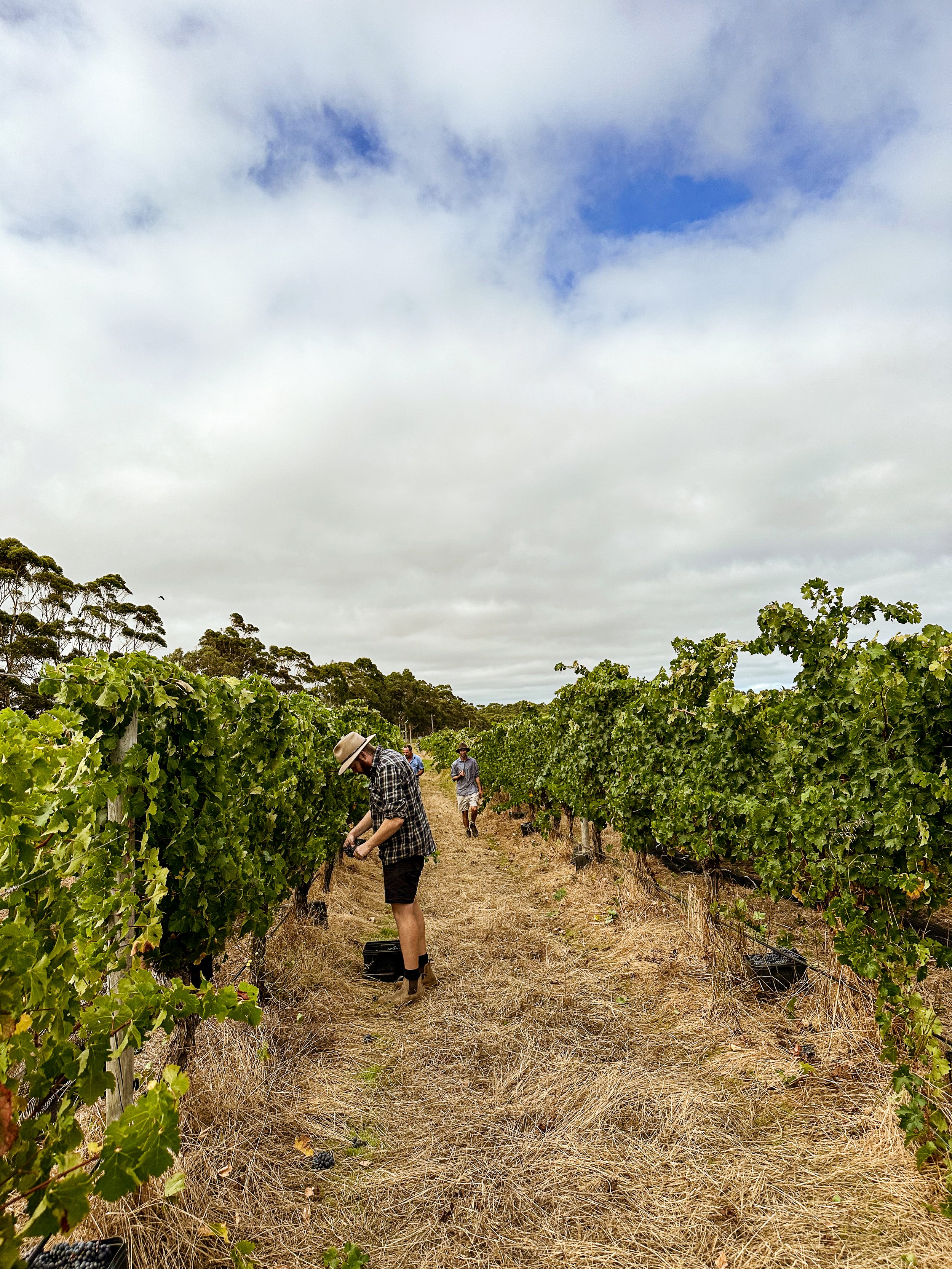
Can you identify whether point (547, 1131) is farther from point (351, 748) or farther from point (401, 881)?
point (351, 748)

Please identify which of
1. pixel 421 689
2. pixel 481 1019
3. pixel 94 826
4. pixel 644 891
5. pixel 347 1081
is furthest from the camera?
pixel 421 689

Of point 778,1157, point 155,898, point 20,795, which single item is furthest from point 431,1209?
point 20,795

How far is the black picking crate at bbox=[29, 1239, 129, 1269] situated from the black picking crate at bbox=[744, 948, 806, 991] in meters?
4.01

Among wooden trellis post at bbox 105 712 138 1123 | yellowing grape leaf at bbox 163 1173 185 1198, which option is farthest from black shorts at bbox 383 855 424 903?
yellowing grape leaf at bbox 163 1173 185 1198

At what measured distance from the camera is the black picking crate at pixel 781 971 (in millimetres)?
4465

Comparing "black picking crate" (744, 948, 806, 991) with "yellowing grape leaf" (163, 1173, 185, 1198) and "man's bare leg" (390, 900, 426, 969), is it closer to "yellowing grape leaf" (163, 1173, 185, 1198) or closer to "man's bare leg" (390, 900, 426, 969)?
"man's bare leg" (390, 900, 426, 969)

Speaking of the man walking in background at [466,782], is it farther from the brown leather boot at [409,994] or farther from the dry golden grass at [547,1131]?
the brown leather boot at [409,994]

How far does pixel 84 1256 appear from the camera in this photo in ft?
6.23

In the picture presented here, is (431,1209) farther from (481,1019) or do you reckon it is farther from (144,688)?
(144,688)

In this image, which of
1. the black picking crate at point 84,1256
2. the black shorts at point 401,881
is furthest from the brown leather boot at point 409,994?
the black picking crate at point 84,1256

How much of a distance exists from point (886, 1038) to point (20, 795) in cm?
360

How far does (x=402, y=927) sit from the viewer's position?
4.74 metres

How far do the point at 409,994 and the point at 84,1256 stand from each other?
3.06m

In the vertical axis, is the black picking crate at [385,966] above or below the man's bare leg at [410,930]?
below
